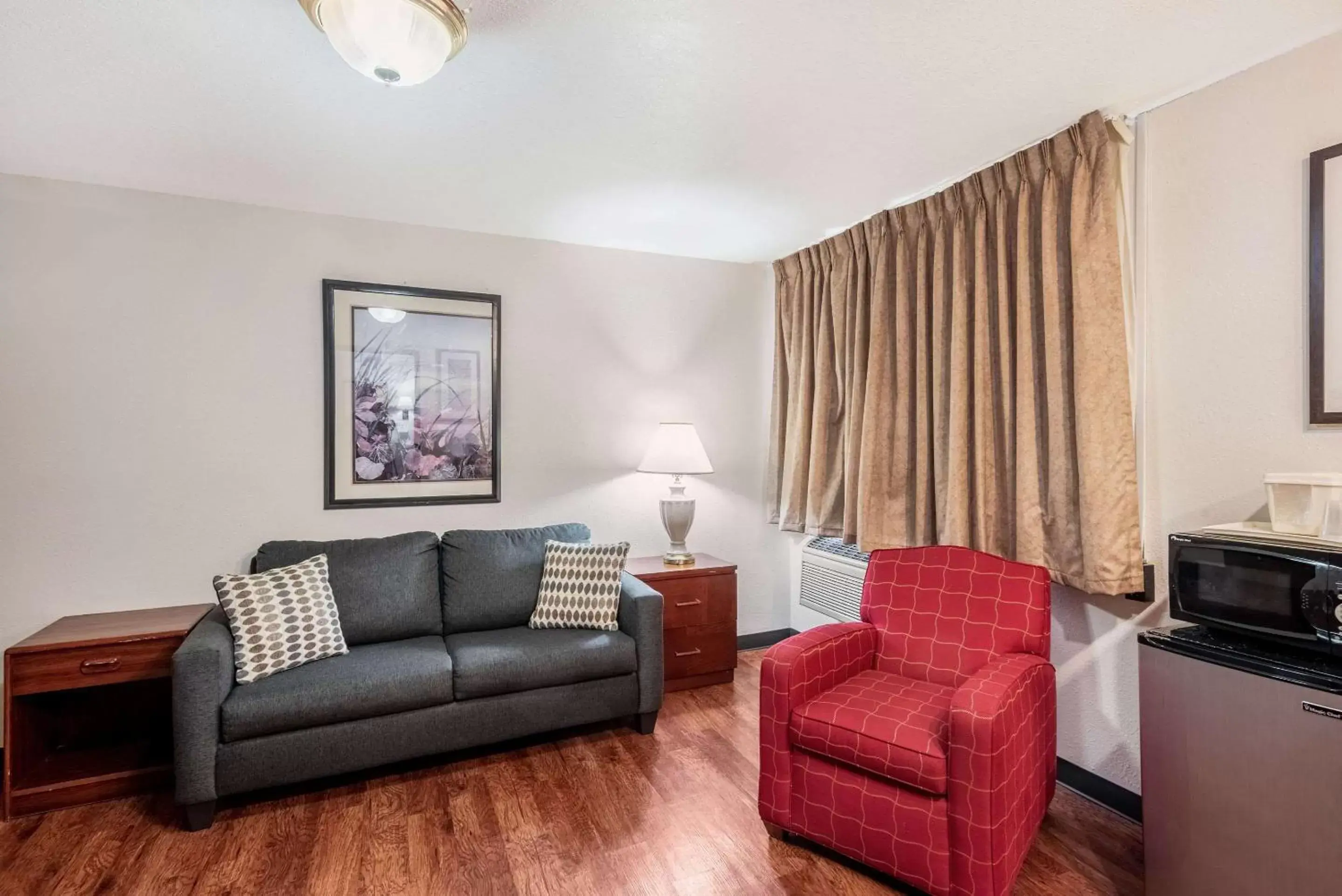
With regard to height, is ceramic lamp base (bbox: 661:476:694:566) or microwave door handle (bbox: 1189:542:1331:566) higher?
microwave door handle (bbox: 1189:542:1331:566)

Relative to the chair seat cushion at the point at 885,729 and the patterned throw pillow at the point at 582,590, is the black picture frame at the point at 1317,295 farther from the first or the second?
the patterned throw pillow at the point at 582,590

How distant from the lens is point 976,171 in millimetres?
2590

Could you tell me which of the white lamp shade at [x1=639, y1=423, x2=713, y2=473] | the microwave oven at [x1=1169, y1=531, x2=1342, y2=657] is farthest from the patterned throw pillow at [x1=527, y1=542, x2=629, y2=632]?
the microwave oven at [x1=1169, y1=531, x2=1342, y2=657]

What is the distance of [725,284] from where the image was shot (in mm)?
4008

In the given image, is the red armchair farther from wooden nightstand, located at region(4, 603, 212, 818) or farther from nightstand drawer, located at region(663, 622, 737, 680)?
wooden nightstand, located at region(4, 603, 212, 818)

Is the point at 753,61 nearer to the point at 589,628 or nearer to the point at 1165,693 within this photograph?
the point at 1165,693

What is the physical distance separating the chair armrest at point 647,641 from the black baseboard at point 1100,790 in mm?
1611

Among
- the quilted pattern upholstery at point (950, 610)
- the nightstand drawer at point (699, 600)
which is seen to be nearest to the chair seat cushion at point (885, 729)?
the quilted pattern upholstery at point (950, 610)

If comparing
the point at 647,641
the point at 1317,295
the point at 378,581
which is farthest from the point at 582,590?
the point at 1317,295

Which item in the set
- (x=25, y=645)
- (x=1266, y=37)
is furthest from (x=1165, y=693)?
(x=25, y=645)

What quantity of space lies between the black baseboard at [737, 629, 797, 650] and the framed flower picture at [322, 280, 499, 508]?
70.7 inches

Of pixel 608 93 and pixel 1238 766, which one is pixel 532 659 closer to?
pixel 608 93

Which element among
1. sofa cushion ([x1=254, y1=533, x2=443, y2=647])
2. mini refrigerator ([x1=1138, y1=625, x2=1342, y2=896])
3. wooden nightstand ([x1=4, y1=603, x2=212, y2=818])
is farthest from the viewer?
sofa cushion ([x1=254, y1=533, x2=443, y2=647])

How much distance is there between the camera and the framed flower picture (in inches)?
123
